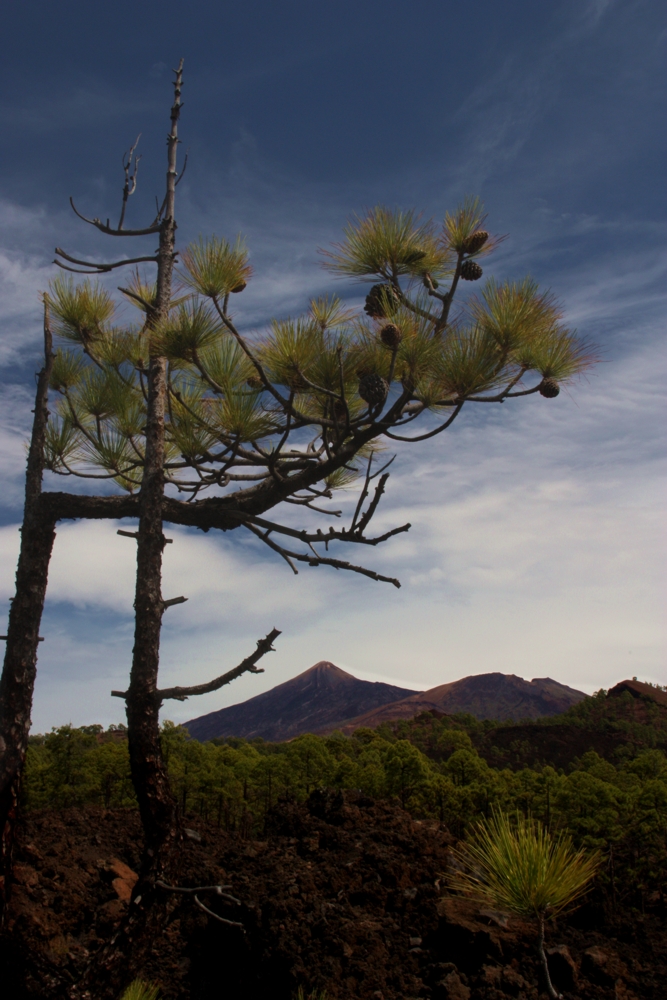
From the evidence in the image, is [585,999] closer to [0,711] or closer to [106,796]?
[0,711]

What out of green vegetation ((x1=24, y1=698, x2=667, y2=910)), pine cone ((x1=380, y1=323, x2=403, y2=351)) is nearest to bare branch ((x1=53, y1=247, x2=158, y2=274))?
pine cone ((x1=380, y1=323, x2=403, y2=351))

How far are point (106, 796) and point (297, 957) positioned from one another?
684 cm

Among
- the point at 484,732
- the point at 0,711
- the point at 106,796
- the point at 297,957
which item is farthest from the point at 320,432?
the point at 484,732

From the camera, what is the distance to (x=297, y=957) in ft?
13.2

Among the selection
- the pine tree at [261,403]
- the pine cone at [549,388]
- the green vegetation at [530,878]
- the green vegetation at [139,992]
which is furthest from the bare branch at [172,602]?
the pine cone at [549,388]

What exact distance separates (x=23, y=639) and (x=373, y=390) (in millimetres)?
3427

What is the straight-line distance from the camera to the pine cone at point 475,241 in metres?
4.40

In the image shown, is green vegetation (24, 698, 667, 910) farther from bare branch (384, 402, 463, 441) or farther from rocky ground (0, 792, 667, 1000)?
bare branch (384, 402, 463, 441)

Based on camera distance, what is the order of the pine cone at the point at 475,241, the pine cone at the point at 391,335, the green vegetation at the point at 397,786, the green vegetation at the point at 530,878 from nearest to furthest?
the green vegetation at the point at 530,878 < the pine cone at the point at 391,335 < the pine cone at the point at 475,241 < the green vegetation at the point at 397,786

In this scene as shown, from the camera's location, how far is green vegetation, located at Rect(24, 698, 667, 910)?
686 cm

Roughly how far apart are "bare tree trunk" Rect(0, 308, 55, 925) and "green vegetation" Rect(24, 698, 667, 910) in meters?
2.79

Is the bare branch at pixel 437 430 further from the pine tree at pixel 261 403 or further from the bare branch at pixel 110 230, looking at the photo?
the bare branch at pixel 110 230

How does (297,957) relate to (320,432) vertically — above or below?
below

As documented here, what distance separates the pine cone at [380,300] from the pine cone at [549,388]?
1.22m
